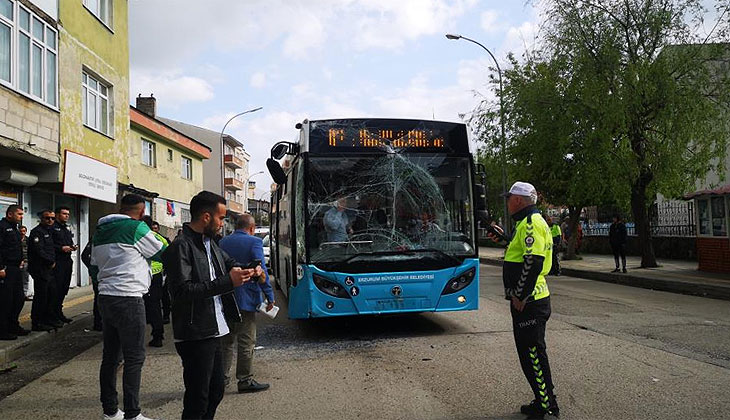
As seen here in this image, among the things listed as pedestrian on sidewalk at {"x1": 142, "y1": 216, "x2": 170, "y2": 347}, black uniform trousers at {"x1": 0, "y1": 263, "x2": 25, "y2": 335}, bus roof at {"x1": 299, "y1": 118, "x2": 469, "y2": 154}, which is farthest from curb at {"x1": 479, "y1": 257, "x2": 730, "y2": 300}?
black uniform trousers at {"x1": 0, "y1": 263, "x2": 25, "y2": 335}

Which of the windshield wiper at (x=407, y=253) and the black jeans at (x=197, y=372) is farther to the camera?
the windshield wiper at (x=407, y=253)

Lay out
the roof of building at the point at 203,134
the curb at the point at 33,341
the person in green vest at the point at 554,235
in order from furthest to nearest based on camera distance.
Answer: the roof of building at the point at 203,134 < the person in green vest at the point at 554,235 < the curb at the point at 33,341

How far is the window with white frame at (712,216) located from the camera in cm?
1662

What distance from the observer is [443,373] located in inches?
244

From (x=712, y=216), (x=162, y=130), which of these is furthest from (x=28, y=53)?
(x=712, y=216)

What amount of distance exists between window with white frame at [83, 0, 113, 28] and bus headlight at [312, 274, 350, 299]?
38.9 ft

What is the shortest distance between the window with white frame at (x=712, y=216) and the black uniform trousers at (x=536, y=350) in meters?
14.5

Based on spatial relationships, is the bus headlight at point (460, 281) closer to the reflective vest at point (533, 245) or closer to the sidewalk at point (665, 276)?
the reflective vest at point (533, 245)

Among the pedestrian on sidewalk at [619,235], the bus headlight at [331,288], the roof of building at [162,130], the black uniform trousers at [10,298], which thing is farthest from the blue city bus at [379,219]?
the roof of building at [162,130]

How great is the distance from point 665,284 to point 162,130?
69.4ft

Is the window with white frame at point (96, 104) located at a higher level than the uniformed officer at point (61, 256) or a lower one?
higher

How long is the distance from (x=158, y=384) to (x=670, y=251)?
21852 millimetres

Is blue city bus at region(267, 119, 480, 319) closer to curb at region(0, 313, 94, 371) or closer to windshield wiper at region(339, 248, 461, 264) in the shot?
windshield wiper at region(339, 248, 461, 264)

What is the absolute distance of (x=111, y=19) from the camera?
17156 mm
